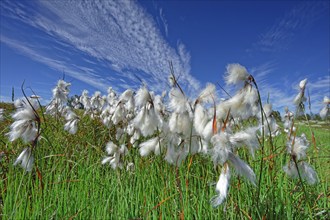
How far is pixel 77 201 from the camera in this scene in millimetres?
2643

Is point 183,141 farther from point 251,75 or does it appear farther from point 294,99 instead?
point 294,99

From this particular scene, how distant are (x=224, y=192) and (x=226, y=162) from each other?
16 cm

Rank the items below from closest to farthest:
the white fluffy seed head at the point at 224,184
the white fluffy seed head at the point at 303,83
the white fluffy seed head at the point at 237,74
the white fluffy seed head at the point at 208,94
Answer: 1. the white fluffy seed head at the point at 224,184
2. the white fluffy seed head at the point at 237,74
3. the white fluffy seed head at the point at 208,94
4. the white fluffy seed head at the point at 303,83

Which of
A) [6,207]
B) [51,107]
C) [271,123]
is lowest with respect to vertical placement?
[6,207]

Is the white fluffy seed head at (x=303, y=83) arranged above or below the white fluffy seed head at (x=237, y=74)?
above

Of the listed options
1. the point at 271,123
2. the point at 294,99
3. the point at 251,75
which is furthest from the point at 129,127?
the point at 251,75

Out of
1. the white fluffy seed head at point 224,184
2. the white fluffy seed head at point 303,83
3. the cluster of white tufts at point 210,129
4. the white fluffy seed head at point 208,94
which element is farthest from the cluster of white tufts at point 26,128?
the white fluffy seed head at point 303,83

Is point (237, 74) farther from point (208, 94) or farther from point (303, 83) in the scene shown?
point (303, 83)

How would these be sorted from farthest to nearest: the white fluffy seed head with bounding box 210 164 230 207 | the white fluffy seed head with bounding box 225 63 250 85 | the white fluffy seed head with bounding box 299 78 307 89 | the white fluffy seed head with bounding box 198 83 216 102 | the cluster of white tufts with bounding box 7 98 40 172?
1. the white fluffy seed head with bounding box 299 78 307 89
2. the cluster of white tufts with bounding box 7 98 40 172
3. the white fluffy seed head with bounding box 198 83 216 102
4. the white fluffy seed head with bounding box 225 63 250 85
5. the white fluffy seed head with bounding box 210 164 230 207

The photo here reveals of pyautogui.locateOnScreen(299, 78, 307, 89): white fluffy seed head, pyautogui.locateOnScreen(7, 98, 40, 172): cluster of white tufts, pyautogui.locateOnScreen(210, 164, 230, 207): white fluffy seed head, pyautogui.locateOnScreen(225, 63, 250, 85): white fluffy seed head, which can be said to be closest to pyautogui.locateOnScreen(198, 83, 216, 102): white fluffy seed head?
pyautogui.locateOnScreen(225, 63, 250, 85): white fluffy seed head

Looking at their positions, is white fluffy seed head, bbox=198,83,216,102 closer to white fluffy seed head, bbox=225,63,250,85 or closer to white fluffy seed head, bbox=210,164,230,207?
white fluffy seed head, bbox=225,63,250,85

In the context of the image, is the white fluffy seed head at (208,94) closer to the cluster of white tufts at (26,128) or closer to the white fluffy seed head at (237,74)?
the white fluffy seed head at (237,74)

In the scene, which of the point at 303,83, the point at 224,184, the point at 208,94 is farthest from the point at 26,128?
the point at 303,83

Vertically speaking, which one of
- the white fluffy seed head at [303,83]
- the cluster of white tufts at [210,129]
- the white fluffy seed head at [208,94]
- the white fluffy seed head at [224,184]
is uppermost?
the white fluffy seed head at [303,83]
